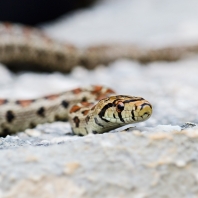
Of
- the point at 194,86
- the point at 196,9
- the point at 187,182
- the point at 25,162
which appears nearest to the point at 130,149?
the point at 187,182

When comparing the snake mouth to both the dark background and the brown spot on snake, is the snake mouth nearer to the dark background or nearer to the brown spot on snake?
the brown spot on snake

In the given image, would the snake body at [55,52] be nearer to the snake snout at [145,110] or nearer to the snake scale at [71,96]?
the snake scale at [71,96]

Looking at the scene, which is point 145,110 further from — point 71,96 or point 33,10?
point 33,10

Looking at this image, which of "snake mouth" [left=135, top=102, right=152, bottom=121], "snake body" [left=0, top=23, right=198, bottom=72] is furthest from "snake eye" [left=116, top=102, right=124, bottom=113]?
"snake body" [left=0, top=23, right=198, bottom=72]

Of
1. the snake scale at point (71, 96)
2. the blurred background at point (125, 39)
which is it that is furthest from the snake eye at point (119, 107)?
the blurred background at point (125, 39)

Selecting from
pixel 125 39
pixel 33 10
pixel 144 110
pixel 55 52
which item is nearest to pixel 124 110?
pixel 144 110
